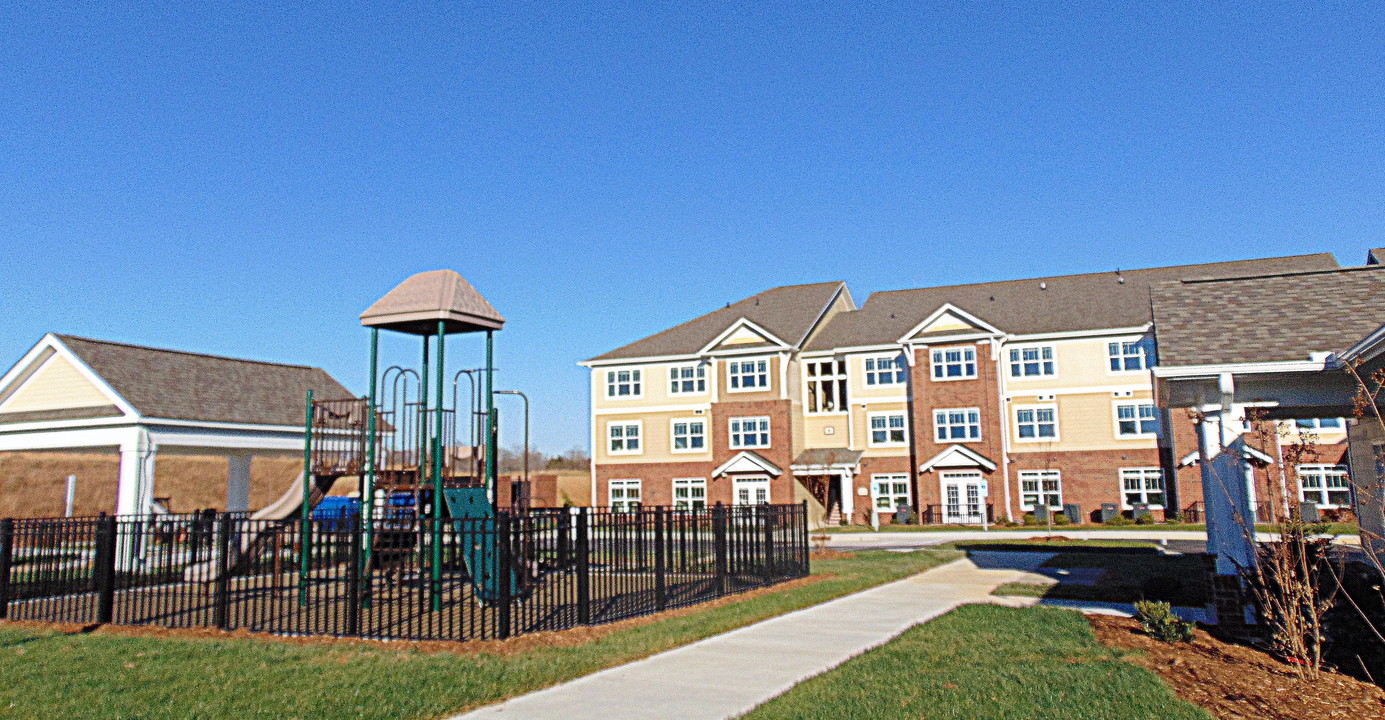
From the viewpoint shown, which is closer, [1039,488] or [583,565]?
[583,565]

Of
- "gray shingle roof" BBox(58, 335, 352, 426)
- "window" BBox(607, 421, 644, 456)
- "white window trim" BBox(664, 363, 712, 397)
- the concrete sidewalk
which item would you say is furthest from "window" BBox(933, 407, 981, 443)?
the concrete sidewalk

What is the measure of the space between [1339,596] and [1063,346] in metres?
26.1

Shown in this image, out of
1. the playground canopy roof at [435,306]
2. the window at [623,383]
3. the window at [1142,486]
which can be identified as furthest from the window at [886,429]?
the playground canopy roof at [435,306]

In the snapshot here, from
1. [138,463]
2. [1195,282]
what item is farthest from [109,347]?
[1195,282]

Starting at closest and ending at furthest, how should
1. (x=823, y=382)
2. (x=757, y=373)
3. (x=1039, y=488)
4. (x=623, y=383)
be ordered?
(x=1039, y=488) < (x=757, y=373) < (x=823, y=382) < (x=623, y=383)

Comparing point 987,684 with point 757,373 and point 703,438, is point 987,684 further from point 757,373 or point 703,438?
point 703,438

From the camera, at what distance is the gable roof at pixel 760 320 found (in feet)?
139

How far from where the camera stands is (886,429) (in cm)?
3950

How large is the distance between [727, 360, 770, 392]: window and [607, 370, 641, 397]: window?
4.69 m

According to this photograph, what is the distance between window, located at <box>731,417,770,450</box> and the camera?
40.2 metres

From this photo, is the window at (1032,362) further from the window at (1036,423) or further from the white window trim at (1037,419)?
the window at (1036,423)

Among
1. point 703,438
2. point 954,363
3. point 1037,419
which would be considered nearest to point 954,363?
point 954,363

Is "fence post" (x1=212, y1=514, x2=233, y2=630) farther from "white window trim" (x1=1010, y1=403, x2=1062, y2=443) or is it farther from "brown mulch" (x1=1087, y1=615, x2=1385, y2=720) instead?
"white window trim" (x1=1010, y1=403, x2=1062, y2=443)

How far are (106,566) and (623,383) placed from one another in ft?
103
